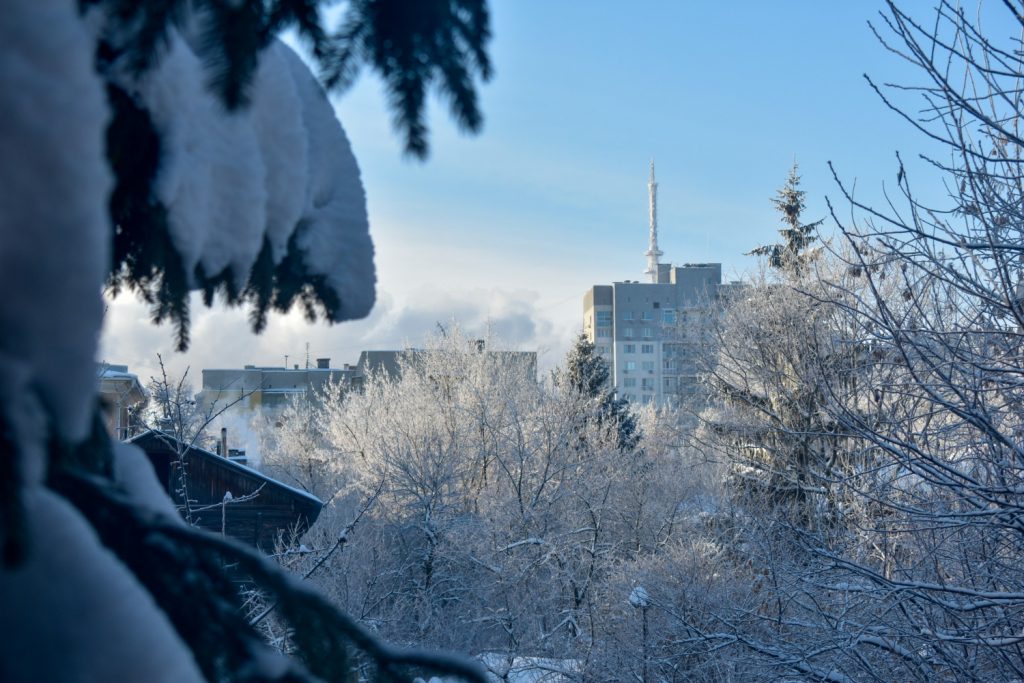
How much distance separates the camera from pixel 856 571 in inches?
242

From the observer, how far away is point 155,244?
1491mm

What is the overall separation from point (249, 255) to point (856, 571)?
5764 millimetres

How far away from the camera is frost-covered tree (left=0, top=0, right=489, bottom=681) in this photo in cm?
88

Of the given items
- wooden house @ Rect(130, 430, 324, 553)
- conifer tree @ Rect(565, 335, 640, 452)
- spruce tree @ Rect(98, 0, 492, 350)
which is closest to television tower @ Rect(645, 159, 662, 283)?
conifer tree @ Rect(565, 335, 640, 452)

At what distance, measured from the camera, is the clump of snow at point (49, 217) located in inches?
34.0

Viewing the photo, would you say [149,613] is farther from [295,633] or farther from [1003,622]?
[1003,622]

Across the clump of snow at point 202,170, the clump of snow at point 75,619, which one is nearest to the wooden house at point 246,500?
the clump of snow at point 202,170

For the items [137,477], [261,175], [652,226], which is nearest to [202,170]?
[261,175]

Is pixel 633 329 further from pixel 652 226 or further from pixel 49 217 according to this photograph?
pixel 49 217

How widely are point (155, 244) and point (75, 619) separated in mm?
705

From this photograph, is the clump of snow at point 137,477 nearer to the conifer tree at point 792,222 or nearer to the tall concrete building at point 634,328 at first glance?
the conifer tree at point 792,222

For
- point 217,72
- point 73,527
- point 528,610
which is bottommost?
point 528,610

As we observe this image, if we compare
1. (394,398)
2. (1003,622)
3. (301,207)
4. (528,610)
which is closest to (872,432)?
(1003,622)

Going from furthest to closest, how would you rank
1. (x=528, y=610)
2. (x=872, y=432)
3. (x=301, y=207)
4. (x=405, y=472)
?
1. (x=405, y=472)
2. (x=528, y=610)
3. (x=872, y=432)
4. (x=301, y=207)
